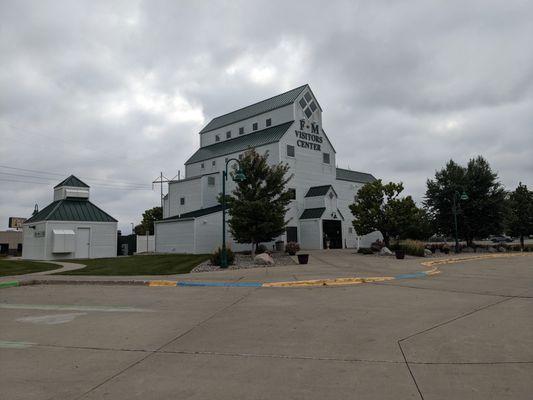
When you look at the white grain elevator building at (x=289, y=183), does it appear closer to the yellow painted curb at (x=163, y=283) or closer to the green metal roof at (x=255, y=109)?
the green metal roof at (x=255, y=109)

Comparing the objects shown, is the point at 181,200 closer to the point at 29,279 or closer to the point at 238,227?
the point at 238,227

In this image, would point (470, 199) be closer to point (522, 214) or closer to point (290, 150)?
point (522, 214)

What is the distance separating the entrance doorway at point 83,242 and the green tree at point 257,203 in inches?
588

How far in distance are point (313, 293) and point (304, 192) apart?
29.3 metres

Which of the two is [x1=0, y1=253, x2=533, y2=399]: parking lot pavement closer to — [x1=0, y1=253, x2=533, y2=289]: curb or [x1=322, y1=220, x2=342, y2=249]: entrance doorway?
[x1=0, y1=253, x2=533, y2=289]: curb

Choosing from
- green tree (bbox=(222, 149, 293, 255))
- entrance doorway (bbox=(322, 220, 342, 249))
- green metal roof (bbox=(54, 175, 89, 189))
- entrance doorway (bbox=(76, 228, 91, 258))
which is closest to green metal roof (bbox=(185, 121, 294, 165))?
entrance doorway (bbox=(322, 220, 342, 249))

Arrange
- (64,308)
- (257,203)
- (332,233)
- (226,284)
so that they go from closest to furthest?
(64,308) → (226,284) → (257,203) → (332,233)

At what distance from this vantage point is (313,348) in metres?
6.63

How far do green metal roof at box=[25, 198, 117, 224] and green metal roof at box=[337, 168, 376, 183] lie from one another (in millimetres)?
26875

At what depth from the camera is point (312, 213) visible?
40.2 metres

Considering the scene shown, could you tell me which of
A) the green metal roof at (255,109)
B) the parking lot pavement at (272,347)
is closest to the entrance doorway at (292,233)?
the green metal roof at (255,109)

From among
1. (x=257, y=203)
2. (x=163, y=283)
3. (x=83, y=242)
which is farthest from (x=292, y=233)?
(x=163, y=283)

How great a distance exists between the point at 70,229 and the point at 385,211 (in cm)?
2662

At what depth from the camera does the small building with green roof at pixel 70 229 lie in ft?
110
